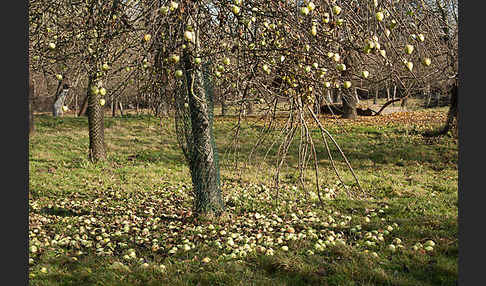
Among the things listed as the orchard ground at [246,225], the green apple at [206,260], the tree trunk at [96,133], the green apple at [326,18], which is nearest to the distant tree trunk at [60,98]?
the tree trunk at [96,133]

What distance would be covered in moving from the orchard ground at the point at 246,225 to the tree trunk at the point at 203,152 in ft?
0.78

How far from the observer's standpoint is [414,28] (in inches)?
122

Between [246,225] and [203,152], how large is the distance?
3.47ft

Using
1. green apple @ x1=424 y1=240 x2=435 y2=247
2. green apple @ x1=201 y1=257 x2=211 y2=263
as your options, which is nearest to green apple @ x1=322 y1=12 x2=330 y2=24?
green apple @ x1=201 y1=257 x2=211 y2=263

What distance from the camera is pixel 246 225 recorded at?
16.8 ft

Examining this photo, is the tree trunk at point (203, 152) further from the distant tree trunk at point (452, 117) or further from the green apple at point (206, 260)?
the distant tree trunk at point (452, 117)

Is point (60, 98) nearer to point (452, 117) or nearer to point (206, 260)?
point (452, 117)

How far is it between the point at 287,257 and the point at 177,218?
2.00 meters

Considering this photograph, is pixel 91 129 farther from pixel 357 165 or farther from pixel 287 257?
pixel 287 257

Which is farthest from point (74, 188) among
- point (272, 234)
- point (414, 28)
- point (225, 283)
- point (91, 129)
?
point (414, 28)

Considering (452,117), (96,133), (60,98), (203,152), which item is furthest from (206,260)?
(60,98)

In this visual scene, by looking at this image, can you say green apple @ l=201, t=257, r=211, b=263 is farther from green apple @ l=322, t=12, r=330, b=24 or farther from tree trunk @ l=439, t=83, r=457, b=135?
tree trunk @ l=439, t=83, r=457, b=135

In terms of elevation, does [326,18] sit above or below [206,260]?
above

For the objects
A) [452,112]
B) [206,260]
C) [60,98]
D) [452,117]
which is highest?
[60,98]
